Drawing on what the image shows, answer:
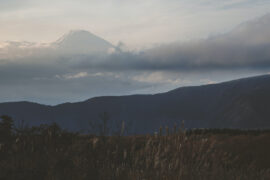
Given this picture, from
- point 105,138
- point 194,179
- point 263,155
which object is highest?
point 105,138

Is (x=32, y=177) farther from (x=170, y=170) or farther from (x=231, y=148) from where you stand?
(x=231, y=148)

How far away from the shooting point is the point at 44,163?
6.43 metres

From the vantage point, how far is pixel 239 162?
10336 millimetres

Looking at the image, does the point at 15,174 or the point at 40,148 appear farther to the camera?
the point at 40,148

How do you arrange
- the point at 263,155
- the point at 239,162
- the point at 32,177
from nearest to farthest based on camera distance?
the point at 32,177, the point at 239,162, the point at 263,155

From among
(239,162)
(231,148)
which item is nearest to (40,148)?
(239,162)

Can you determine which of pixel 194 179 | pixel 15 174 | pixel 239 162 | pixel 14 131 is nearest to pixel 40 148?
pixel 14 131

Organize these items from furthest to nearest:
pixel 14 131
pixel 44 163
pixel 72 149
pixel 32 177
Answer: pixel 14 131
pixel 72 149
pixel 44 163
pixel 32 177

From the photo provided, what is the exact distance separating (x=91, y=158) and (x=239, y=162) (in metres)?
5.59

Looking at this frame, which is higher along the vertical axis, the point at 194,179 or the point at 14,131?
the point at 14,131

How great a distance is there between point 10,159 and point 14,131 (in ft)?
5.72

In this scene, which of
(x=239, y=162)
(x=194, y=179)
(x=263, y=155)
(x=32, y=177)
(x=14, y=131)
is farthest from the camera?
(x=263, y=155)

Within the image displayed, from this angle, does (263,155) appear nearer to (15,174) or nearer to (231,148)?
(231,148)

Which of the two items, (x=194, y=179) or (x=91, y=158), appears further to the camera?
(x=91, y=158)
